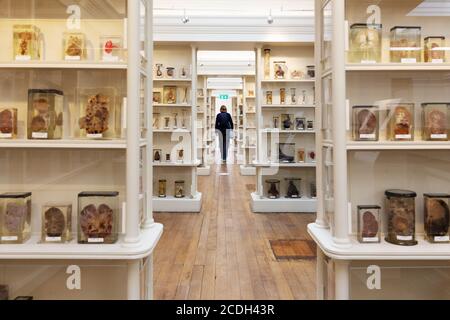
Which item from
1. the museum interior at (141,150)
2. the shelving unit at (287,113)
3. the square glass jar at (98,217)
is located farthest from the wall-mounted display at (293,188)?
the square glass jar at (98,217)

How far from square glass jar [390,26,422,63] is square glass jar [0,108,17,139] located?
1.89 metres

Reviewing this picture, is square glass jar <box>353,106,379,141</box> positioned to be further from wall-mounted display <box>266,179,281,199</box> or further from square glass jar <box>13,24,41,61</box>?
wall-mounted display <box>266,179,281,199</box>

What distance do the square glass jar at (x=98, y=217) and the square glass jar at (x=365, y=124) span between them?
4.03ft

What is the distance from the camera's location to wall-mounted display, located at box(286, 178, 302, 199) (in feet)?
17.3

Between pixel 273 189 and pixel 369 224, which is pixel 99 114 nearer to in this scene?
pixel 369 224

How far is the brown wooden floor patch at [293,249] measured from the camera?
3.35 metres

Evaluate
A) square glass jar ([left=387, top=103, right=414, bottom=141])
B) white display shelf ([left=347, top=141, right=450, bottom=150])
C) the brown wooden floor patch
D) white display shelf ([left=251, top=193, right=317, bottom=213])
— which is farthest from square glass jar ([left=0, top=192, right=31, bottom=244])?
white display shelf ([left=251, top=193, right=317, bottom=213])

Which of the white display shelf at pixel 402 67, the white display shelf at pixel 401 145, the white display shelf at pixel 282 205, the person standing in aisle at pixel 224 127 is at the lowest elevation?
the white display shelf at pixel 282 205

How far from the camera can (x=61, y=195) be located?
183 cm

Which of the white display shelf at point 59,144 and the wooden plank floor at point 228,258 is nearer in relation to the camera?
the white display shelf at point 59,144

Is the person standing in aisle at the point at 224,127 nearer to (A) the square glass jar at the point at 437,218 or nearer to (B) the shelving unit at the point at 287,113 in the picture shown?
(B) the shelving unit at the point at 287,113

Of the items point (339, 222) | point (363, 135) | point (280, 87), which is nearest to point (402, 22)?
point (363, 135)

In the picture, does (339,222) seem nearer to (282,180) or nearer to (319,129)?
(319,129)
